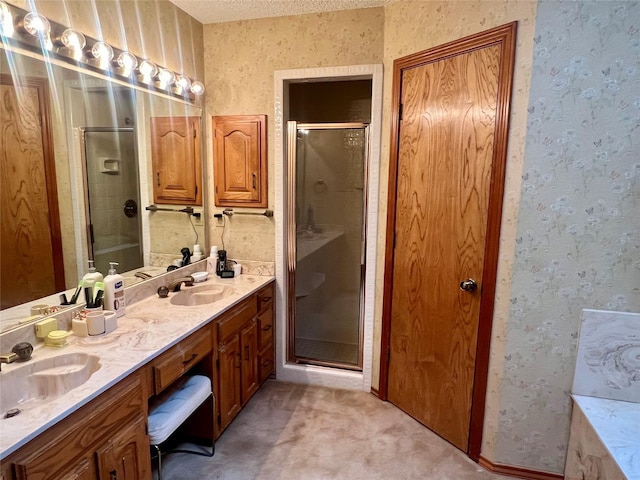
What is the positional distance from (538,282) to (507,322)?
25 cm

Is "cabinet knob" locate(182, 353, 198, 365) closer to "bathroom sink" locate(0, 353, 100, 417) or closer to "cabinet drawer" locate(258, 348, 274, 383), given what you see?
"bathroom sink" locate(0, 353, 100, 417)

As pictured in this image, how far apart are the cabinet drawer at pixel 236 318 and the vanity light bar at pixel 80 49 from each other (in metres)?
1.42

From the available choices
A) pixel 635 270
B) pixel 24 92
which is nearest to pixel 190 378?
pixel 24 92

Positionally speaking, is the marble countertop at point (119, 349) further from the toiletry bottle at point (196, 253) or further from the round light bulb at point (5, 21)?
the round light bulb at point (5, 21)

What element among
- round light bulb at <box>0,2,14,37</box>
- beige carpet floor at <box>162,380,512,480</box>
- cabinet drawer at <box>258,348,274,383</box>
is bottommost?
beige carpet floor at <box>162,380,512,480</box>

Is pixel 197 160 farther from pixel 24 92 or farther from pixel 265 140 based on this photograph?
pixel 24 92

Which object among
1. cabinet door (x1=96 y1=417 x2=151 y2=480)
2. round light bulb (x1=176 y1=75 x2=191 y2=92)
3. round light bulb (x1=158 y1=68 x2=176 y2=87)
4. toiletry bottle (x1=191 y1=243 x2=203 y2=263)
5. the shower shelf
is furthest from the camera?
the shower shelf

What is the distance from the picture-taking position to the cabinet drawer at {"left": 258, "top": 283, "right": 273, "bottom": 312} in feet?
8.43

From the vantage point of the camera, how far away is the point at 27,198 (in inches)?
60.9

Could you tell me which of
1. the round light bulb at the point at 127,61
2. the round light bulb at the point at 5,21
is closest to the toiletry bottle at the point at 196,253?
the round light bulb at the point at 127,61

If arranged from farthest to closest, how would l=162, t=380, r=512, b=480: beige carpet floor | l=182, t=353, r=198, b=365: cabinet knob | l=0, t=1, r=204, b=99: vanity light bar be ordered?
l=162, t=380, r=512, b=480: beige carpet floor, l=182, t=353, r=198, b=365: cabinet knob, l=0, t=1, r=204, b=99: vanity light bar

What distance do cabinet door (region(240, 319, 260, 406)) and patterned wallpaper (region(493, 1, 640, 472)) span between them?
4.84 feet

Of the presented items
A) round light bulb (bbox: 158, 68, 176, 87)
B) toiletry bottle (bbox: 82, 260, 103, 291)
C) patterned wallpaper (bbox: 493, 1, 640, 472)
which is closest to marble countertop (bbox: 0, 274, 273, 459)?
toiletry bottle (bbox: 82, 260, 103, 291)

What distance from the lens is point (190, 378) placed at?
1.95 metres
